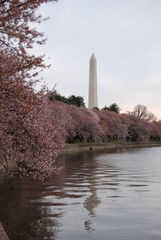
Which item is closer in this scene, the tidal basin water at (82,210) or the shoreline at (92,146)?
the tidal basin water at (82,210)

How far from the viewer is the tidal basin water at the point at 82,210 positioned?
1120 cm

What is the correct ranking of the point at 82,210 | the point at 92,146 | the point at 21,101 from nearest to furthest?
the point at 21,101 < the point at 82,210 < the point at 92,146

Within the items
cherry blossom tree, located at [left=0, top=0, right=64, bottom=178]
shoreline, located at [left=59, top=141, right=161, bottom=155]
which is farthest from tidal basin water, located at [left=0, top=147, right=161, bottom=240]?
shoreline, located at [left=59, top=141, right=161, bottom=155]

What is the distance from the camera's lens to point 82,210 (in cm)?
1402

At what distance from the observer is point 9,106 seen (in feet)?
36.1

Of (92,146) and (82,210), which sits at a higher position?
(92,146)

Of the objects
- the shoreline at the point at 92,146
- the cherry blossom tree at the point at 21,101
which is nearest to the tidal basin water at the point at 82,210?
the cherry blossom tree at the point at 21,101

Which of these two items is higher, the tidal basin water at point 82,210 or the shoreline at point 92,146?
the shoreline at point 92,146

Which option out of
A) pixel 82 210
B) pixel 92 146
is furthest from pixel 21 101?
pixel 92 146

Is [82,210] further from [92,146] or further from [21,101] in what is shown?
[92,146]

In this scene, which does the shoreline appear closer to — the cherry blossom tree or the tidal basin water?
the tidal basin water

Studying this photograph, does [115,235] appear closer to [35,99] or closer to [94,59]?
[35,99]

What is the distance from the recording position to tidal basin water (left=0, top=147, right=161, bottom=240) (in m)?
11.2

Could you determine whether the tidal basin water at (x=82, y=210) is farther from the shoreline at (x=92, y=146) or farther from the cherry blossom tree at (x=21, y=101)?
the shoreline at (x=92, y=146)
